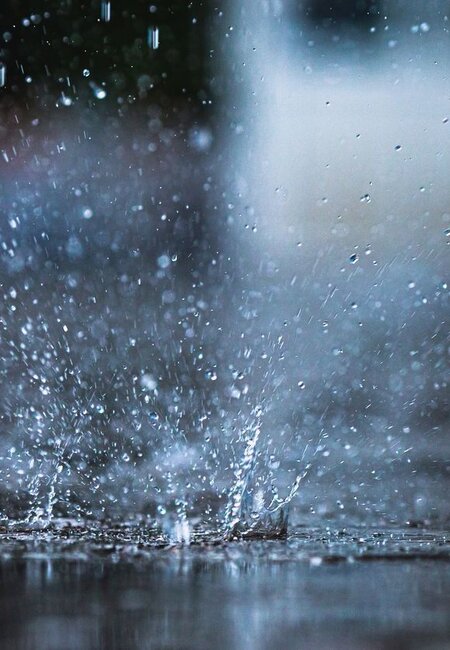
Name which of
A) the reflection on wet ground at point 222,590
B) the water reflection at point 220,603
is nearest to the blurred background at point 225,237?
the reflection on wet ground at point 222,590

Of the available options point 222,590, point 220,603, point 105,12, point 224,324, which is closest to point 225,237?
point 224,324

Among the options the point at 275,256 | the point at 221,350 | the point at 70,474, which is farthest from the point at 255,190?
the point at 70,474

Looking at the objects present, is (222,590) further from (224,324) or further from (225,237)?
(225,237)

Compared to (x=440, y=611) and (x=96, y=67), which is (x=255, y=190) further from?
(x=440, y=611)

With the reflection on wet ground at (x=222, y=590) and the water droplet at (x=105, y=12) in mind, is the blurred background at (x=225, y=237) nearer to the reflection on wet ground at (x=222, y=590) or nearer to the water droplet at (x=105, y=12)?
the water droplet at (x=105, y=12)

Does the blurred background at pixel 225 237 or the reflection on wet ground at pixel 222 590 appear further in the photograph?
the blurred background at pixel 225 237

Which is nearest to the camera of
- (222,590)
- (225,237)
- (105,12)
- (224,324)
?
(222,590)
